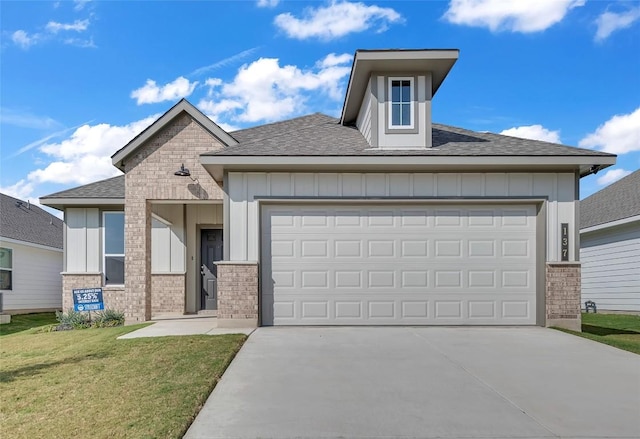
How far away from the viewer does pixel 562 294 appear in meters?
9.70

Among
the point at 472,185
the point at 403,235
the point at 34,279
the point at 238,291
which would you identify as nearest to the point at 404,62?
the point at 472,185

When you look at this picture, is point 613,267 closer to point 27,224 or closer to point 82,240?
point 82,240

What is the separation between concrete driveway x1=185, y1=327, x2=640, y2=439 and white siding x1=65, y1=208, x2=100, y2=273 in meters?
7.56

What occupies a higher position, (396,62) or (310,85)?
(310,85)

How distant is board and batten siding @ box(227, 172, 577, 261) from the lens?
9.77m

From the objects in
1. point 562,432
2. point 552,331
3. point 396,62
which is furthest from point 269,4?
point 562,432

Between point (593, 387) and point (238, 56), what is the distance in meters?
13.0

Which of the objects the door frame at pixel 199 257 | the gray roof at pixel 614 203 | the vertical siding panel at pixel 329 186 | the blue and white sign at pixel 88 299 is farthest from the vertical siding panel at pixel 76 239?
the gray roof at pixel 614 203

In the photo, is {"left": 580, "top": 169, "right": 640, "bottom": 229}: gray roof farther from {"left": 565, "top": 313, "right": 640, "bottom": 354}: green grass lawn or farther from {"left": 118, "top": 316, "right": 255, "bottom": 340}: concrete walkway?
{"left": 118, "top": 316, "right": 255, "bottom": 340}: concrete walkway

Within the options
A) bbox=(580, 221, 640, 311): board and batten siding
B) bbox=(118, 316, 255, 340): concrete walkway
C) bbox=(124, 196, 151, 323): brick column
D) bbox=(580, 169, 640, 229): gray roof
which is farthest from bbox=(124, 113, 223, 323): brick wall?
bbox=(580, 221, 640, 311): board and batten siding

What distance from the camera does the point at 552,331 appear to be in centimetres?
930

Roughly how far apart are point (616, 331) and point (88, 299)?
13.4 m

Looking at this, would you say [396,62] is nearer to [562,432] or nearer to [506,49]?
[506,49]

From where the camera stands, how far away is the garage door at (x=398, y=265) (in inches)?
385
